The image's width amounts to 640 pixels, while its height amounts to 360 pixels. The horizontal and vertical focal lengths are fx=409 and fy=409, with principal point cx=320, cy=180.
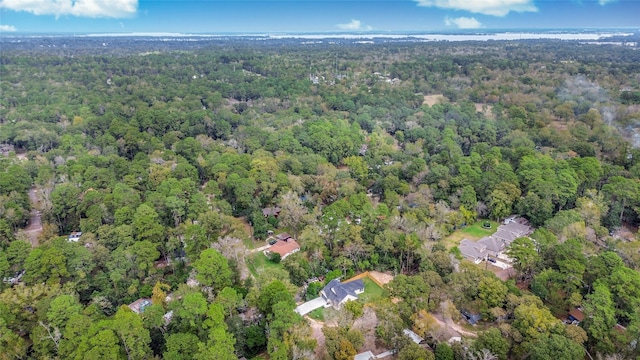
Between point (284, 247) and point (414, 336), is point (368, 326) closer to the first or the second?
point (414, 336)

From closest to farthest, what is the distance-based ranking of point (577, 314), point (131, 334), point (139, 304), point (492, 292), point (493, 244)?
1. point (131, 334)
2. point (492, 292)
3. point (577, 314)
4. point (139, 304)
5. point (493, 244)

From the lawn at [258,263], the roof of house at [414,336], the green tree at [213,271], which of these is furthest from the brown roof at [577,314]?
the green tree at [213,271]

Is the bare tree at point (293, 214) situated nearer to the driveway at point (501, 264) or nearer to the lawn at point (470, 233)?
the lawn at point (470, 233)

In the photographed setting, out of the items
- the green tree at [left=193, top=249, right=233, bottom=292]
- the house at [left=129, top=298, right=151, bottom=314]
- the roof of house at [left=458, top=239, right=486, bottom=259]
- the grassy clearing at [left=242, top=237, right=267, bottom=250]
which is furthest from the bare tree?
the roof of house at [left=458, top=239, right=486, bottom=259]

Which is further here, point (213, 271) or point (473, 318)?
point (473, 318)

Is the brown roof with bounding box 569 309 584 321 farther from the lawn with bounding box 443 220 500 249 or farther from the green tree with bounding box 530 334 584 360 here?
the lawn with bounding box 443 220 500 249

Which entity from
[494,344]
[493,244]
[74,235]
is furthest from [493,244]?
[74,235]
